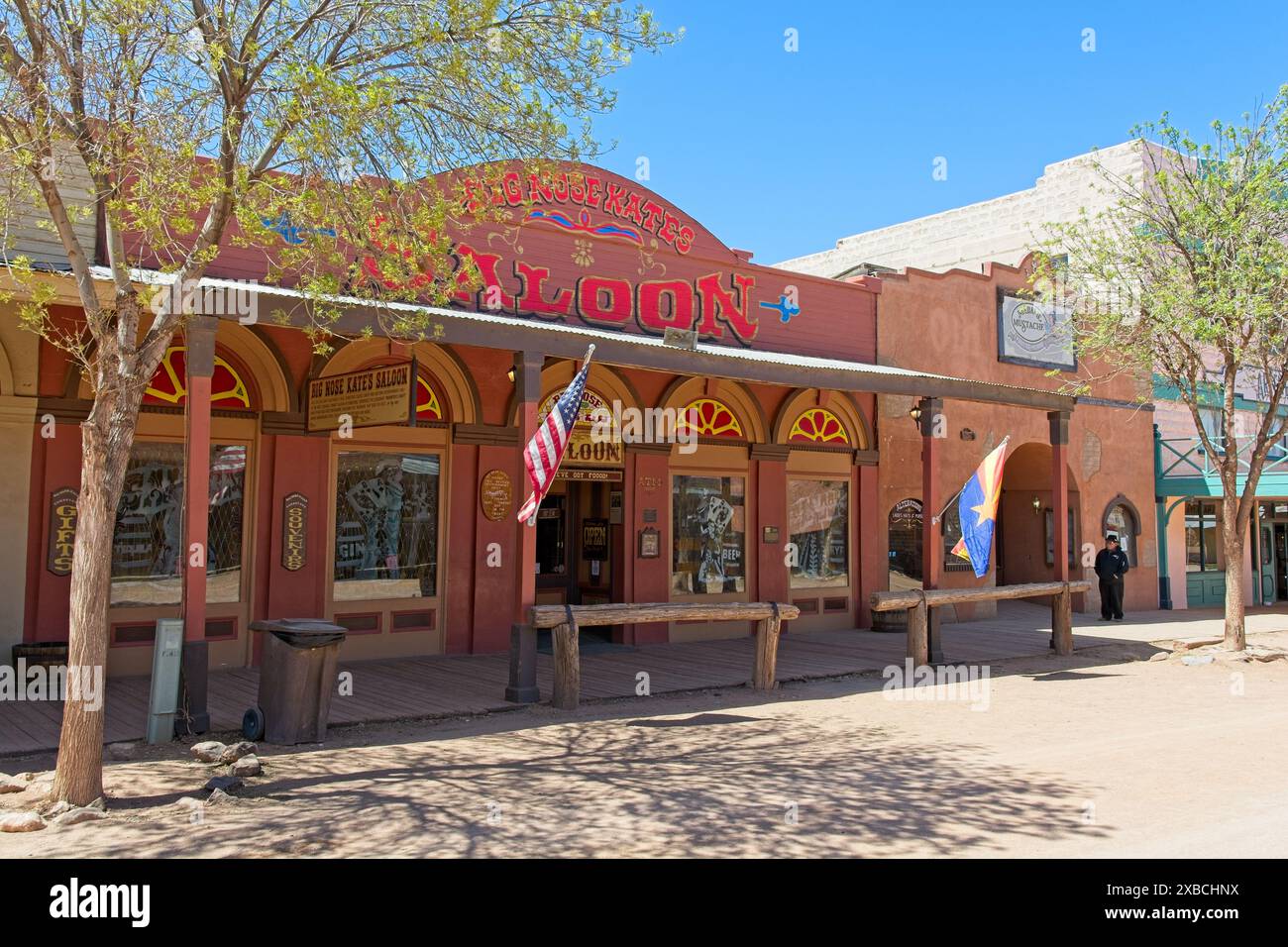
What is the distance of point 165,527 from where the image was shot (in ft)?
34.9

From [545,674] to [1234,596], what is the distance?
31.8 ft

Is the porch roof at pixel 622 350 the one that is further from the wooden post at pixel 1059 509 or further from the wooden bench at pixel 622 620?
the wooden bench at pixel 622 620

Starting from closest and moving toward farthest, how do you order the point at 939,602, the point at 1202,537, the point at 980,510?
the point at 980,510 → the point at 939,602 → the point at 1202,537

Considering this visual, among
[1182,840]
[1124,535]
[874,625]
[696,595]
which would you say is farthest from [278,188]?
[1124,535]

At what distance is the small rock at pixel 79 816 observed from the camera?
5.80 metres

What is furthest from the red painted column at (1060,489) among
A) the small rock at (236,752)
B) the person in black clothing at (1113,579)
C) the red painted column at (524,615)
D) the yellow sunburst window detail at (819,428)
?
the small rock at (236,752)

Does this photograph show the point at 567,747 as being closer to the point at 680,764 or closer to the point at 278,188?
the point at 680,764

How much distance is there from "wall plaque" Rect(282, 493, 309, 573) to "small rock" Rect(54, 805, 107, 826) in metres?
5.46

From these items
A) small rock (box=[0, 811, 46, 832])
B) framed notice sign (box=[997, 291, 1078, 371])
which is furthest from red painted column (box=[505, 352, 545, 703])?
framed notice sign (box=[997, 291, 1078, 371])

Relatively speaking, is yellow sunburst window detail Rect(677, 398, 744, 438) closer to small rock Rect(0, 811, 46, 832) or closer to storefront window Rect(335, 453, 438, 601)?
storefront window Rect(335, 453, 438, 601)

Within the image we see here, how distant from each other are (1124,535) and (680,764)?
16.2m

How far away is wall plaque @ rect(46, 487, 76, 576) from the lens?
32.6 feet

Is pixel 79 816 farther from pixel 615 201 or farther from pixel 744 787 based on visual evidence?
pixel 615 201

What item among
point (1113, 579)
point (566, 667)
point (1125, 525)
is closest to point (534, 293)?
point (566, 667)
